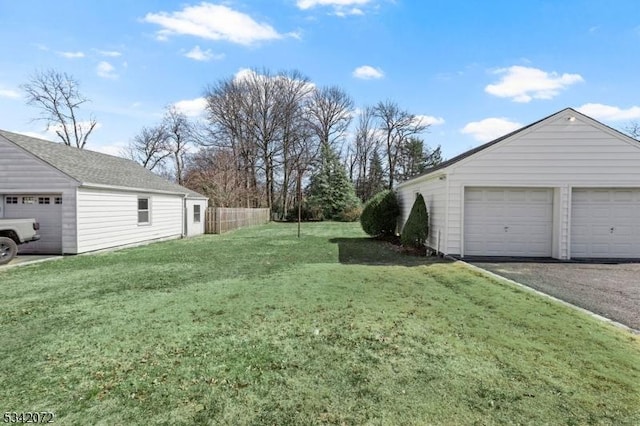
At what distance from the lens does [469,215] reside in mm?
10148

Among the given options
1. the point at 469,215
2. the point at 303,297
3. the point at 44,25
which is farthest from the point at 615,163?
the point at 44,25

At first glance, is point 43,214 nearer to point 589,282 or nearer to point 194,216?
point 194,216

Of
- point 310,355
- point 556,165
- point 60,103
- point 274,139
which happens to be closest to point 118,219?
point 310,355

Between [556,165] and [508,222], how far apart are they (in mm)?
2049

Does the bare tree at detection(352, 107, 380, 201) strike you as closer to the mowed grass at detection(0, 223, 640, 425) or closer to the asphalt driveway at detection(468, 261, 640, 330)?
the asphalt driveway at detection(468, 261, 640, 330)

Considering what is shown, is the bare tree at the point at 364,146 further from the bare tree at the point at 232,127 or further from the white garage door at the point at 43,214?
the white garage door at the point at 43,214

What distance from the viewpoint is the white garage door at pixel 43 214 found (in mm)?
10852

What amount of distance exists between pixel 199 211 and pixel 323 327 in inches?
649

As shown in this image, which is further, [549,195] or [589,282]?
[549,195]

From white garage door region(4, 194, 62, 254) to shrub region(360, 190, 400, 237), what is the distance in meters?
11.5

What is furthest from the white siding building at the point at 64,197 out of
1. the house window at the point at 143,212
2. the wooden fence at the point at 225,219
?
the wooden fence at the point at 225,219

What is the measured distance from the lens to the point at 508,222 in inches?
398

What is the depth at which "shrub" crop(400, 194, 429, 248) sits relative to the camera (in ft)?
36.4

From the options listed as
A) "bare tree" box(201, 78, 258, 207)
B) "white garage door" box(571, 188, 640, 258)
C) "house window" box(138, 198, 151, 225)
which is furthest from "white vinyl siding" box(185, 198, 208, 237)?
"white garage door" box(571, 188, 640, 258)
